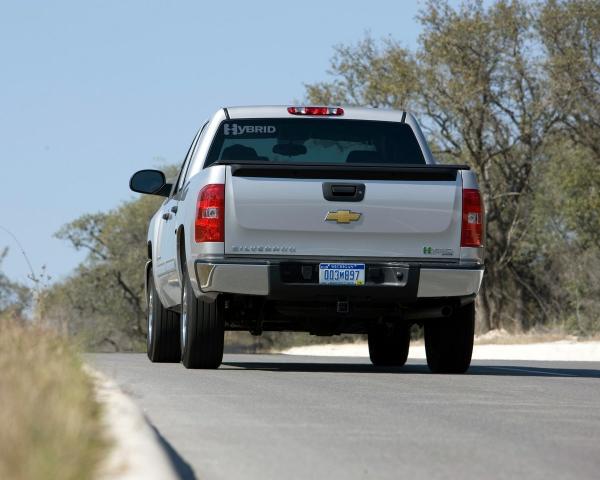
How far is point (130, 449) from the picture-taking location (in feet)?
18.6

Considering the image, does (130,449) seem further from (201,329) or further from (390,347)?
(390,347)

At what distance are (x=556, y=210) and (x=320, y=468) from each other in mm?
40049

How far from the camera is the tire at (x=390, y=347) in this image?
1486 cm

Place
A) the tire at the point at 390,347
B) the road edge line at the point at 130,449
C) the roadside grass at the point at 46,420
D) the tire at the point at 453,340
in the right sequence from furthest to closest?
1. the tire at the point at 390,347
2. the tire at the point at 453,340
3. the road edge line at the point at 130,449
4. the roadside grass at the point at 46,420

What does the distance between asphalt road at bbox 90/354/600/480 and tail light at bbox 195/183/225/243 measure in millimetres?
1120

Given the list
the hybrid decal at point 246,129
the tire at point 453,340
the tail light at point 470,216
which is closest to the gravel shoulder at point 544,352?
the tire at point 453,340

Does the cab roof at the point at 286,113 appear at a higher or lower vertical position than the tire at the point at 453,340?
higher

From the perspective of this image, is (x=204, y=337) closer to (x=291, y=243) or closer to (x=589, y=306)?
(x=291, y=243)

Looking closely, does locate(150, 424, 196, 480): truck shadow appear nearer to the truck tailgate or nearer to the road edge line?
the road edge line

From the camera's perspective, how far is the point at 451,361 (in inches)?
508

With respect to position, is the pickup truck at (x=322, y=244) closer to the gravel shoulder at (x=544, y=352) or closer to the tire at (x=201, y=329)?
the tire at (x=201, y=329)

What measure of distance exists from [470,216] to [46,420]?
6659 millimetres

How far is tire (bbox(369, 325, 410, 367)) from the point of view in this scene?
14.9m

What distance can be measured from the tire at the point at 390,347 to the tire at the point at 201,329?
2882mm
